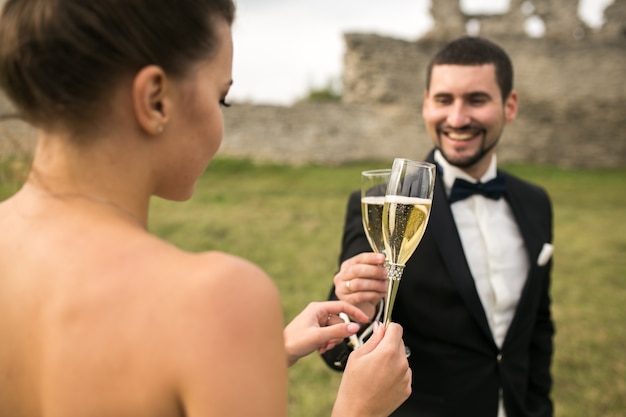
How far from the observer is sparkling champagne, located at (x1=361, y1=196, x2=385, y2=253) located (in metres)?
1.58

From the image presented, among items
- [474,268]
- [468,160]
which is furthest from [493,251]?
[468,160]

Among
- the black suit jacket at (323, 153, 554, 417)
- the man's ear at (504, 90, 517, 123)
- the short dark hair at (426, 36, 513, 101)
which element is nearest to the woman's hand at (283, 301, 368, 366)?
the black suit jacket at (323, 153, 554, 417)

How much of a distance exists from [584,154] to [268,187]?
427 inches

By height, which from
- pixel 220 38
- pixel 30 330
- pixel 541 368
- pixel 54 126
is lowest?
pixel 541 368

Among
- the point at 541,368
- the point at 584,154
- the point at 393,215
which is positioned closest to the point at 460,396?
the point at 541,368

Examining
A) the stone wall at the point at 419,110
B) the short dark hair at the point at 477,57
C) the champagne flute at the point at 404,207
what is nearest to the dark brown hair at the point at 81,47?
the champagne flute at the point at 404,207

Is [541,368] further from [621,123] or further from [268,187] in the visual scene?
[621,123]

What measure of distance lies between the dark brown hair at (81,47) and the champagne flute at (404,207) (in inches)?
28.2

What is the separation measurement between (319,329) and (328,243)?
21.1ft

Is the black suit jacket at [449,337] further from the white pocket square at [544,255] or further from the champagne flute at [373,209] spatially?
the champagne flute at [373,209]

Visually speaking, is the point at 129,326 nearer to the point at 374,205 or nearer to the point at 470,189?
the point at 374,205

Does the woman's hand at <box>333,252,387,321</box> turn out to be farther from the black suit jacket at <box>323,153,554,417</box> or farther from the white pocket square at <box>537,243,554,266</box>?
the white pocket square at <box>537,243,554,266</box>

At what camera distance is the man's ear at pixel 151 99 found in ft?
2.93

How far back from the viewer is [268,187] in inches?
477
